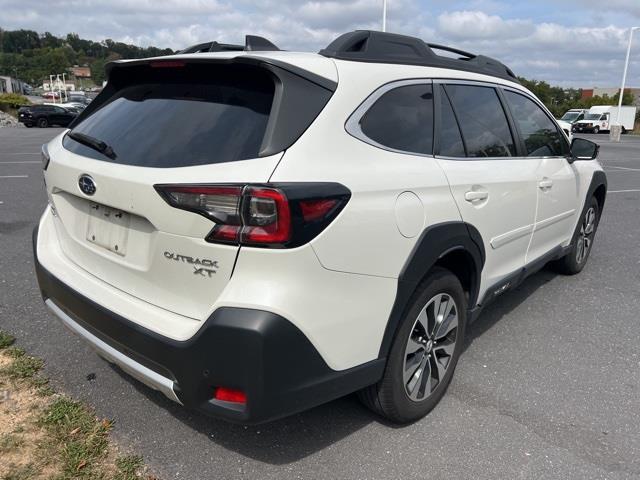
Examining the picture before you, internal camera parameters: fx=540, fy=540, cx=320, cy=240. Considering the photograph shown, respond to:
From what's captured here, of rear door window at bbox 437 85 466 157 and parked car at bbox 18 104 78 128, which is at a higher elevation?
rear door window at bbox 437 85 466 157

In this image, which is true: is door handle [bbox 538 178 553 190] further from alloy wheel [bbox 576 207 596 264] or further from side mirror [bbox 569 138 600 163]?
alloy wheel [bbox 576 207 596 264]

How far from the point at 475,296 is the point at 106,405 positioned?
6.93 feet

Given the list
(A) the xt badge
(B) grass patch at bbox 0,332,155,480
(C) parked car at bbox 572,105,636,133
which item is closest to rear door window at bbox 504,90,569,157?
(A) the xt badge

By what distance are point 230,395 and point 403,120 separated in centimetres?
148

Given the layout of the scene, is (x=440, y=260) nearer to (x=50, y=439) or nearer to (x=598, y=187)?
(x=50, y=439)

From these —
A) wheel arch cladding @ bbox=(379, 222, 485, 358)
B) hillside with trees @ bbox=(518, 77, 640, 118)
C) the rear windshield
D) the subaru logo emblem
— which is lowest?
wheel arch cladding @ bbox=(379, 222, 485, 358)

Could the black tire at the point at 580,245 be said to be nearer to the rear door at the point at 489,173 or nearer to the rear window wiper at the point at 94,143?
the rear door at the point at 489,173

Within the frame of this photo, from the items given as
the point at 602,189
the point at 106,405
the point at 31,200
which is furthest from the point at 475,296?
the point at 31,200

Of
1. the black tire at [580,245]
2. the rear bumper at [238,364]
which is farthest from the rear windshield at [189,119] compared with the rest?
the black tire at [580,245]

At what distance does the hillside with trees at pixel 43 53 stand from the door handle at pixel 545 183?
11536cm

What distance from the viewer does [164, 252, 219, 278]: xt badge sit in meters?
2.01

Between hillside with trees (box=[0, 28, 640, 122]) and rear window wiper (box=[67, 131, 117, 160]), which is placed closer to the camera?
rear window wiper (box=[67, 131, 117, 160])

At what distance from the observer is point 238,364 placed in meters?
1.96

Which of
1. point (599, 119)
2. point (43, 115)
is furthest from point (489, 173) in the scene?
point (599, 119)
